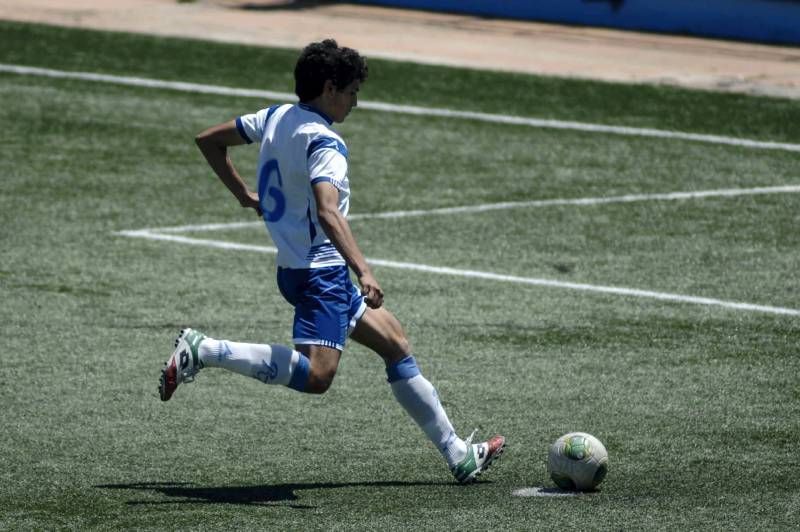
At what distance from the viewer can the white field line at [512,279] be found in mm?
11609

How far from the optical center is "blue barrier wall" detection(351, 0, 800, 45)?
23766mm

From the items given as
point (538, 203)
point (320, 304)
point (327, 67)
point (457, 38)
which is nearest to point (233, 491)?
point (320, 304)

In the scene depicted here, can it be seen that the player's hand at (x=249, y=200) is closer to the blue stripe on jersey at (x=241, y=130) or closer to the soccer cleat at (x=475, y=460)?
the blue stripe on jersey at (x=241, y=130)

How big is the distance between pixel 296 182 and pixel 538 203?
7181 millimetres

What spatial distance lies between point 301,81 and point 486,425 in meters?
2.29

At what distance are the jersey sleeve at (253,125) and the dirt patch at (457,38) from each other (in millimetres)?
12845

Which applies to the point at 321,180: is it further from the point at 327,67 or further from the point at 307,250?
the point at 327,67

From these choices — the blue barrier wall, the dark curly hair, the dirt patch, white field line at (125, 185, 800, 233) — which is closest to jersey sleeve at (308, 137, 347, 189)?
the dark curly hair

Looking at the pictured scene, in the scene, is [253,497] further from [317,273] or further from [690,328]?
[690,328]

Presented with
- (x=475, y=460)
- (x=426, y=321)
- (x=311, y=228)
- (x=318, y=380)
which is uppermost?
(x=311, y=228)

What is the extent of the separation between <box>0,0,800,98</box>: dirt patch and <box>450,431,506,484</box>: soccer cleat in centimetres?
1275

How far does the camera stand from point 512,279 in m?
12.3

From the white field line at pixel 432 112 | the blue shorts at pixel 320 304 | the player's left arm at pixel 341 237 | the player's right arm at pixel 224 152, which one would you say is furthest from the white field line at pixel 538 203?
the player's left arm at pixel 341 237

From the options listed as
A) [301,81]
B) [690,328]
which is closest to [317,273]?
[301,81]
